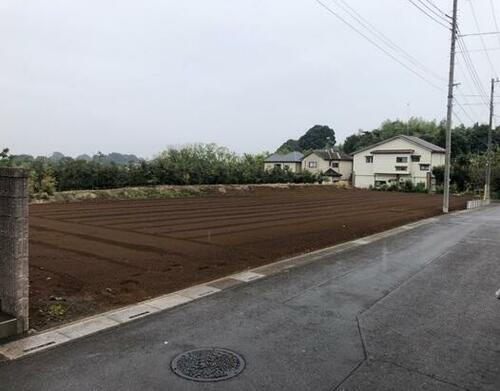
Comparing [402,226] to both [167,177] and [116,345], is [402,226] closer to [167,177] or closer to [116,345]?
[116,345]

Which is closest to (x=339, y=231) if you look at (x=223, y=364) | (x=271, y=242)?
(x=271, y=242)

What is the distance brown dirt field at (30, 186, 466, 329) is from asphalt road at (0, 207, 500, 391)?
3.37 feet

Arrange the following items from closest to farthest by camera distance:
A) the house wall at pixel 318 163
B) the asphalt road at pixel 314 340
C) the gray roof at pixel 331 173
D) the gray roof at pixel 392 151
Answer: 1. the asphalt road at pixel 314 340
2. the gray roof at pixel 392 151
3. the gray roof at pixel 331 173
4. the house wall at pixel 318 163

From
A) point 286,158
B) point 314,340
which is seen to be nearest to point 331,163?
point 286,158

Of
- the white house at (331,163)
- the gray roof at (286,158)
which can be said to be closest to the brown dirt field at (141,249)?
the white house at (331,163)

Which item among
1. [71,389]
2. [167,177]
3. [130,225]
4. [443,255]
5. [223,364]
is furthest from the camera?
[167,177]

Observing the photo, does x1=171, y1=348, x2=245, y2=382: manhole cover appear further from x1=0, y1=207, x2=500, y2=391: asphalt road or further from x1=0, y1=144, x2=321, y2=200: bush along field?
x1=0, y1=144, x2=321, y2=200: bush along field

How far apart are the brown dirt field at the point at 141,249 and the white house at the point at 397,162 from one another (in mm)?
41330

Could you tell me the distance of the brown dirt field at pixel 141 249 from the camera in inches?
231

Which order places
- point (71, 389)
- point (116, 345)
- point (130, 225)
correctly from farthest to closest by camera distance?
point (130, 225) → point (116, 345) → point (71, 389)

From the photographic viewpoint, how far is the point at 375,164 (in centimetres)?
5922

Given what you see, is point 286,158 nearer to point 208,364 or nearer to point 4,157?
point 4,157

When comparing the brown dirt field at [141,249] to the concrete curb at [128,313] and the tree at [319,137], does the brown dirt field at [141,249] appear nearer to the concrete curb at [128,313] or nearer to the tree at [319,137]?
the concrete curb at [128,313]

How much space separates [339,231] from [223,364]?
10.0 m
